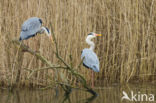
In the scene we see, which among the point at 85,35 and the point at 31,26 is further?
the point at 85,35

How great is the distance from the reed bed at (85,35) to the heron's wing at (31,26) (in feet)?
1.14

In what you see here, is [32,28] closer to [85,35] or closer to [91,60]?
[85,35]

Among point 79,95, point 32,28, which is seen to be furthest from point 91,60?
point 32,28

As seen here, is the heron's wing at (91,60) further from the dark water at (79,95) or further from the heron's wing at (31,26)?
the heron's wing at (31,26)

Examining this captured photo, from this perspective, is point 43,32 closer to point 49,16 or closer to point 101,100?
point 49,16

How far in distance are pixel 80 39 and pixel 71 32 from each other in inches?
7.6

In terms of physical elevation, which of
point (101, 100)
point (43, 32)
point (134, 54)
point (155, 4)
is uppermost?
point (155, 4)

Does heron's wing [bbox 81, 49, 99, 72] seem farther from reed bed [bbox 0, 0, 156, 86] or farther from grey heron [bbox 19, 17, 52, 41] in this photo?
grey heron [bbox 19, 17, 52, 41]

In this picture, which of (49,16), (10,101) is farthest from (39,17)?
(10,101)

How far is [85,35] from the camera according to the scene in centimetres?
612

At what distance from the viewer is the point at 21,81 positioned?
6.09m

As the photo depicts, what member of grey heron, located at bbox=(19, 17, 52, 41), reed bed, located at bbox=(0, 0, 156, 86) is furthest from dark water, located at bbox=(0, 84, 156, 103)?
grey heron, located at bbox=(19, 17, 52, 41)

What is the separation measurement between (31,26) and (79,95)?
1.29 meters

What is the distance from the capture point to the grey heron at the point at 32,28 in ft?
18.3
